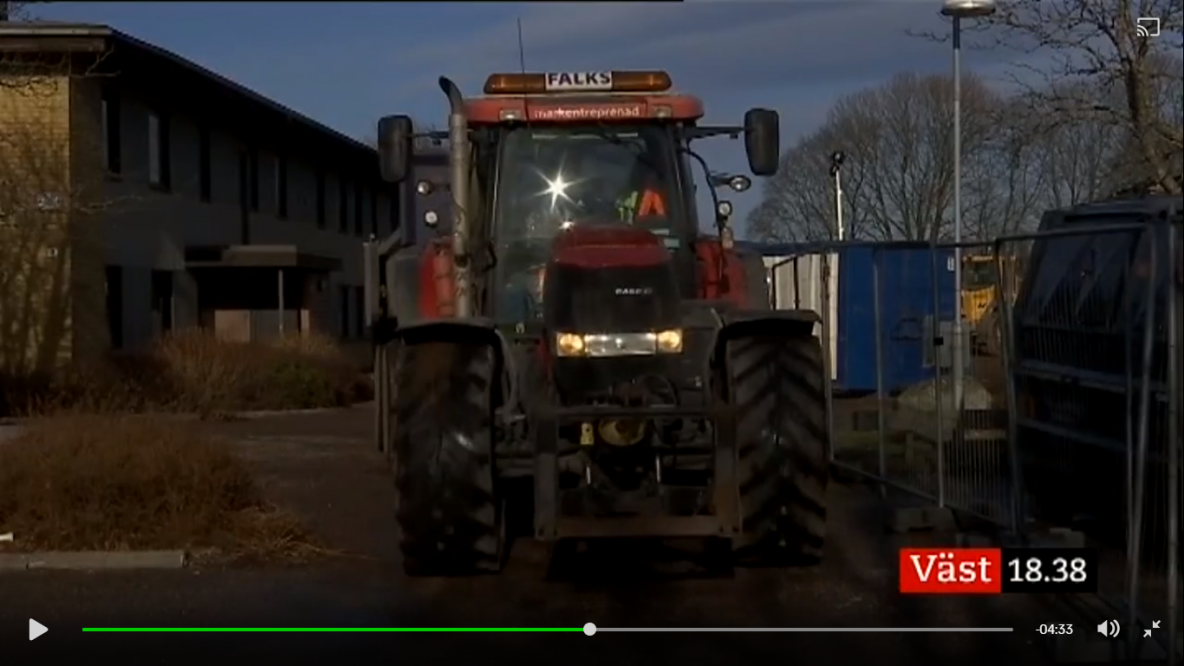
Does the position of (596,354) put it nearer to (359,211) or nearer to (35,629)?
(35,629)

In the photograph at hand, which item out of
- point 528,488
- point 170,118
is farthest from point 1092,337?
point 170,118

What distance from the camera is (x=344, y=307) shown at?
Answer: 150 feet

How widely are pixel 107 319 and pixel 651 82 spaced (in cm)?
1899

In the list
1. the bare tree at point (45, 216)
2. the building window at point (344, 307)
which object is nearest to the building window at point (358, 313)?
the building window at point (344, 307)

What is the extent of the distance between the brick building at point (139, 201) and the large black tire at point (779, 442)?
790 centimetres

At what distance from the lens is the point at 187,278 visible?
109 ft

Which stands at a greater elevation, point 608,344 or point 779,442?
point 608,344

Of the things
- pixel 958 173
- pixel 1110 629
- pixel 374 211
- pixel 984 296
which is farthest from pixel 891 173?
pixel 374 211

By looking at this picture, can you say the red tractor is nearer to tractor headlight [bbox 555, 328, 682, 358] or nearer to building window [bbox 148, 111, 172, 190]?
tractor headlight [bbox 555, 328, 682, 358]

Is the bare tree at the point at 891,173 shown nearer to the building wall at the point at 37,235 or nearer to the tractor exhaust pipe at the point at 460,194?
the tractor exhaust pipe at the point at 460,194

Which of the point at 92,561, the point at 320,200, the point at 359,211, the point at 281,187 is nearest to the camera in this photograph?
the point at 92,561

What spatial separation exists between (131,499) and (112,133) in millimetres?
18011

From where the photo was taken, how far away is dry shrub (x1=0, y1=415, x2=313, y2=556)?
469 inches

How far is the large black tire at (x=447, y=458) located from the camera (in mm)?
10273
